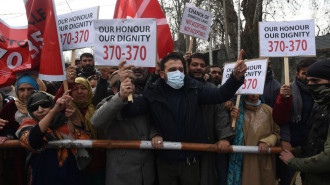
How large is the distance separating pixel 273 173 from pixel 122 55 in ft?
7.05

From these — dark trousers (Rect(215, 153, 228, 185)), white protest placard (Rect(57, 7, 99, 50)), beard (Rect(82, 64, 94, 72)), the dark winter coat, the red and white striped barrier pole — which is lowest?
dark trousers (Rect(215, 153, 228, 185))

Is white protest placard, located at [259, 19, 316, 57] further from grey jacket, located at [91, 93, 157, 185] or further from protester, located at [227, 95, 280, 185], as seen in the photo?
grey jacket, located at [91, 93, 157, 185]

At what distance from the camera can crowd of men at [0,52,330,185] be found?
2654 mm

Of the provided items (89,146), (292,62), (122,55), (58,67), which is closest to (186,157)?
(89,146)

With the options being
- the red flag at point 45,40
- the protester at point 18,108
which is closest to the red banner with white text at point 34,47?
the red flag at point 45,40

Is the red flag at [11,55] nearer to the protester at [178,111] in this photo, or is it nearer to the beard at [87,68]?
the protester at [178,111]

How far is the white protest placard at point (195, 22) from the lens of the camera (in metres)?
4.56

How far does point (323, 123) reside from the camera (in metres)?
2.49

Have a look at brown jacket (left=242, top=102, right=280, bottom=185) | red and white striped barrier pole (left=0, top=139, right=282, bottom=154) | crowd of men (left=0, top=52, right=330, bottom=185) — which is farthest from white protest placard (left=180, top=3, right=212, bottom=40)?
red and white striped barrier pole (left=0, top=139, right=282, bottom=154)

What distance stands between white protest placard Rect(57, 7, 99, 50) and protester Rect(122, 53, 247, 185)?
121cm

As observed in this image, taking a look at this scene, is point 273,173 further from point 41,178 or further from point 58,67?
point 58,67

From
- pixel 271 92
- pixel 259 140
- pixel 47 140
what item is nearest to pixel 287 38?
pixel 271 92

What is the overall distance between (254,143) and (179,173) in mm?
951

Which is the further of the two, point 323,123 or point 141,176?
point 141,176
